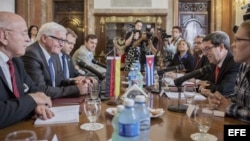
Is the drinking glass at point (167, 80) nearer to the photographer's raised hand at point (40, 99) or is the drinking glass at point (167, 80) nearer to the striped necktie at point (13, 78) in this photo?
the photographer's raised hand at point (40, 99)

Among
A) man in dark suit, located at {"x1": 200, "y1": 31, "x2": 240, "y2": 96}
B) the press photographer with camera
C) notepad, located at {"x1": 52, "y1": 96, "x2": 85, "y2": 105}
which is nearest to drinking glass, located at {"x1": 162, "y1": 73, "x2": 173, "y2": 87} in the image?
man in dark suit, located at {"x1": 200, "y1": 31, "x2": 240, "y2": 96}

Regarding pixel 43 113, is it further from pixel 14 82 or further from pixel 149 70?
pixel 149 70

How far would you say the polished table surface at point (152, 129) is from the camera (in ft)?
3.88

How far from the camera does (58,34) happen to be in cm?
230

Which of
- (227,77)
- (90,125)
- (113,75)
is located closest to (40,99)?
(90,125)

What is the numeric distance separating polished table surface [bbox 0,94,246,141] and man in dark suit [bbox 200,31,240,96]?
84cm

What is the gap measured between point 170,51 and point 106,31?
9.21 ft

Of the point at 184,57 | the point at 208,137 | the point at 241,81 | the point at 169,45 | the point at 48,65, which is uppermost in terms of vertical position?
the point at 169,45

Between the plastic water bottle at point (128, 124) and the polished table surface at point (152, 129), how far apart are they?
0.99 feet

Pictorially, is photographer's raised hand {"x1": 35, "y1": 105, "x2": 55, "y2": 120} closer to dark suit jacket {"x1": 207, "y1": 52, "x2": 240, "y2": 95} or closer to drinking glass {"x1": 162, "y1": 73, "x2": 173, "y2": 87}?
drinking glass {"x1": 162, "y1": 73, "x2": 173, "y2": 87}

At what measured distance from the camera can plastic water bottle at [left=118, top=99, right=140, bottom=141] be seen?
854 millimetres

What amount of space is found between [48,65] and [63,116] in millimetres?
857

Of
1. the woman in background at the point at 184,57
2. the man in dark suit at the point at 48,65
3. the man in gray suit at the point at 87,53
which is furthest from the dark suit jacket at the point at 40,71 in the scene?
the woman in background at the point at 184,57

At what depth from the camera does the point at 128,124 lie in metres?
0.85
